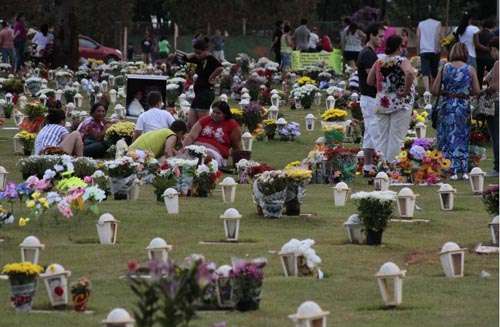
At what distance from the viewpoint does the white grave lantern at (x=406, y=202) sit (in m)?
17.6

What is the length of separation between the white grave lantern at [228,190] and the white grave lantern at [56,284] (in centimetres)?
659

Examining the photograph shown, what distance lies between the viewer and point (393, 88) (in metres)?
21.5

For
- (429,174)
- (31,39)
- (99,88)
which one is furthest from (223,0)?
(429,174)

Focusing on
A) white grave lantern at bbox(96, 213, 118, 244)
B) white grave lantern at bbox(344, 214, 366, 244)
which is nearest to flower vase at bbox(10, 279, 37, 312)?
white grave lantern at bbox(96, 213, 118, 244)

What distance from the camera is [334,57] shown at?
49094mm

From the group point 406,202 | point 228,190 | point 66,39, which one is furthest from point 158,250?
point 66,39

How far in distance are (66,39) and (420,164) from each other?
32319 mm

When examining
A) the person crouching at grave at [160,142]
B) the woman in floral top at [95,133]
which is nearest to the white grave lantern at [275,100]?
→ the woman in floral top at [95,133]

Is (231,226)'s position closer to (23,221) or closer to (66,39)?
(23,221)

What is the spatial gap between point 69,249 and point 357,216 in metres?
2.65

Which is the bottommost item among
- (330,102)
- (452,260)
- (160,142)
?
(452,260)

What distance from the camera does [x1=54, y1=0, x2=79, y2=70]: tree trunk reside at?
52.0m

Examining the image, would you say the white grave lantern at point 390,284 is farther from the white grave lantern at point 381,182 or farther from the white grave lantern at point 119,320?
the white grave lantern at point 381,182

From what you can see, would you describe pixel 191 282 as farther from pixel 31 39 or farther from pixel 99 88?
pixel 31 39
